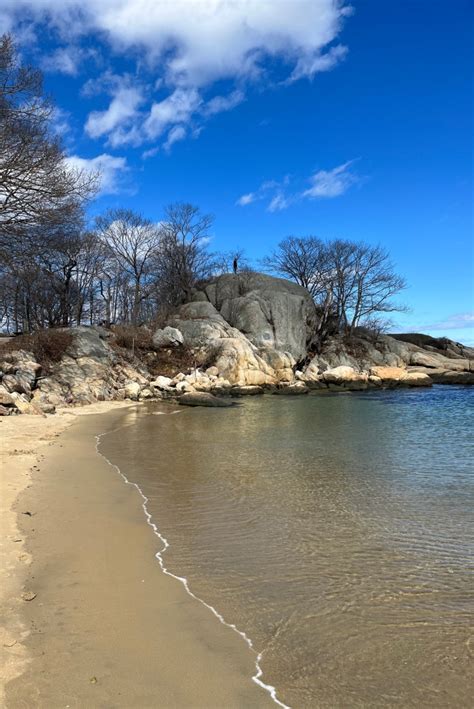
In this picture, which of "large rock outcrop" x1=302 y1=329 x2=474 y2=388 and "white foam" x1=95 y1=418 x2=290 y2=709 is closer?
"white foam" x1=95 y1=418 x2=290 y2=709

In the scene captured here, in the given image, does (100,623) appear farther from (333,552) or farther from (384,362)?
(384,362)

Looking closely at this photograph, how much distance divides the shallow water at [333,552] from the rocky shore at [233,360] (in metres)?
10.7

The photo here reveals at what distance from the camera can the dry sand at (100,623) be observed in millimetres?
2906

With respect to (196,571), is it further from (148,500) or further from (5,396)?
(5,396)

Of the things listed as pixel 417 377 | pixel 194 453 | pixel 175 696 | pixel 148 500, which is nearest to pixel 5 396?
pixel 194 453

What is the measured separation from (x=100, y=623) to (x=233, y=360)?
31.7 meters

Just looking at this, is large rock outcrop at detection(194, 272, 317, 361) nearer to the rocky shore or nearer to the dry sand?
the rocky shore

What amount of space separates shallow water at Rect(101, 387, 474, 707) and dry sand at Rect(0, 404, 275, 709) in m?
0.30

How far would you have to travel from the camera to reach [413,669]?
3277 millimetres

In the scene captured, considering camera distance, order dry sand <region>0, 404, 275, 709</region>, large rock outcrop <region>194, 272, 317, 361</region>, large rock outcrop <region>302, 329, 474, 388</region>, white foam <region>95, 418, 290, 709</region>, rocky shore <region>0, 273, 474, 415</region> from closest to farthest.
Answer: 1. dry sand <region>0, 404, 275, 709</region>
2. white foam <region>95, 418, 290, 709</region>
3. rocky shore <region>0, 273, 474, 415</region>
4. large rock outcrop <region>302, 329, 474, 388</region>
5. large rock outcrop <region>194, 272, 317, 361</region>

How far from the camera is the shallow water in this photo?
10.8 feet

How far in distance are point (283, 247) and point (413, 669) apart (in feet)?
178

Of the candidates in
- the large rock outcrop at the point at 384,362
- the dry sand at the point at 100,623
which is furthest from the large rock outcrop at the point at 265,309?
the dry sand at the point at 100,623

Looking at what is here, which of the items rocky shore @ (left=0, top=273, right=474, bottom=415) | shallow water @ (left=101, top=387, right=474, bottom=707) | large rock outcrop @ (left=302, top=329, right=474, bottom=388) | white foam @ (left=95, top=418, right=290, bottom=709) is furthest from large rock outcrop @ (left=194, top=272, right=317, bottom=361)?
white foam @ (left=95, top=418, right=290, bottom=709)
